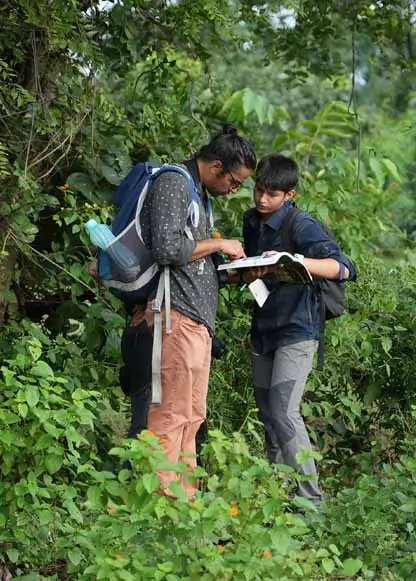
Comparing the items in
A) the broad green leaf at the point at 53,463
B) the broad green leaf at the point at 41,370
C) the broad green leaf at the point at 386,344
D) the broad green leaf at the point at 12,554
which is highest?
the broad green leaf at the point at 41,370

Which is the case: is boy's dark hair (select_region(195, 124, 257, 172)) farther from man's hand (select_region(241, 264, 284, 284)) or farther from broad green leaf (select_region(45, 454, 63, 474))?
broad green leaf (select_region(45, 454, 63, 474))

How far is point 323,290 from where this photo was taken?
5246 millimetres

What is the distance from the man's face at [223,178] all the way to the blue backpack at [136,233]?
13cm

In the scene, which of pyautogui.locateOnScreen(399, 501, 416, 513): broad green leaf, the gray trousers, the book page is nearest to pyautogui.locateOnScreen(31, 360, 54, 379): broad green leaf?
the book page

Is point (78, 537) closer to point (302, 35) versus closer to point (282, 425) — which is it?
point (282, 425)

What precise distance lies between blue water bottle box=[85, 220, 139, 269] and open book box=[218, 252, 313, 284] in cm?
44

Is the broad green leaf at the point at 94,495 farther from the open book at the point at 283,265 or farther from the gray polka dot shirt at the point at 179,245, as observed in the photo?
the open book at the point at 283,265

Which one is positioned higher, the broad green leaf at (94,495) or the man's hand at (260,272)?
the man's hand at (260,272)

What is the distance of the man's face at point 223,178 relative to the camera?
15.8ft

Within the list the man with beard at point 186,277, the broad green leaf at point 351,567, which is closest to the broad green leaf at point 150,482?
the broad green leaf at point 351,567

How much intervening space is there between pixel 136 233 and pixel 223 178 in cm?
48

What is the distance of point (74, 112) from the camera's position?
236 inches

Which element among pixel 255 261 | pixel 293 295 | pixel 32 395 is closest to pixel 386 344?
pixel 293 295

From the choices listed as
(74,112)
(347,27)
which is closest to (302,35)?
(347,27)
